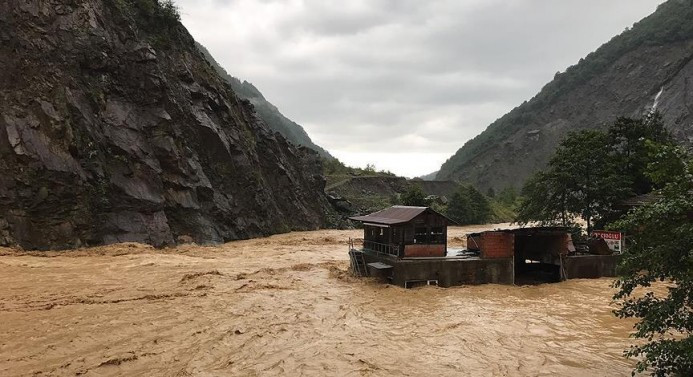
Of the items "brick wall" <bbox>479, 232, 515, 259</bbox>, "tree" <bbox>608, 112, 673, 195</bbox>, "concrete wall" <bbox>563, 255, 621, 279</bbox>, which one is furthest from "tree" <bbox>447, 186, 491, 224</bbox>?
"brick wall" <bbox>479, 232, 515, 259</bbox>

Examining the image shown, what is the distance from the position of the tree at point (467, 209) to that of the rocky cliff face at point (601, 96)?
49763 millimetres

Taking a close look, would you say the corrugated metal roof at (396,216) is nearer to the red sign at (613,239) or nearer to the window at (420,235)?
the window at (420,235)

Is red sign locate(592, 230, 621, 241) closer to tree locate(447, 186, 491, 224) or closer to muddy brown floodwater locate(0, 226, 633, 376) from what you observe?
muddy brown floodwater locate(0, 226, 633, 376)

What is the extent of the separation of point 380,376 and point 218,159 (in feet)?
127

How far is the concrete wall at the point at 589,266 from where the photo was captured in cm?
3000

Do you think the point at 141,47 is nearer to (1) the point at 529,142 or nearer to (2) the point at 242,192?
(2) the point at 242,192

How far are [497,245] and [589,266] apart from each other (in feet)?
24.5

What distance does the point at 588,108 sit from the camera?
144875mm

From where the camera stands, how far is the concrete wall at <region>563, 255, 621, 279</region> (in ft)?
98.4

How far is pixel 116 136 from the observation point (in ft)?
122

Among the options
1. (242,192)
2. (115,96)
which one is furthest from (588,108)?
(115,96)

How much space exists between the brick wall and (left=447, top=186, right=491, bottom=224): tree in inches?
1878

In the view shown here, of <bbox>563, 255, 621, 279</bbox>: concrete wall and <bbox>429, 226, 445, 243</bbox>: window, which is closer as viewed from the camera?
<bbox>429, 226, 445, 243</bbox>: window

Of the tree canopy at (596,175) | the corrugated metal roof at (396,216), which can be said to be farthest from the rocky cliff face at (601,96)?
the corrugated metal roof at (396,216)
